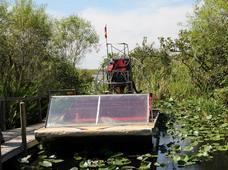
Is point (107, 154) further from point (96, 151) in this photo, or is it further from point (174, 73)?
point (174, 73)

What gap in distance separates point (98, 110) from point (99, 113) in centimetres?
11

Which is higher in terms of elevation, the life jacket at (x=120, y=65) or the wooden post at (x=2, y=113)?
the life jacket at (x=120, y=65)

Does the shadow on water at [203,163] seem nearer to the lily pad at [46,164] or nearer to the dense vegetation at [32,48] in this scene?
the lily pad at [46,164]

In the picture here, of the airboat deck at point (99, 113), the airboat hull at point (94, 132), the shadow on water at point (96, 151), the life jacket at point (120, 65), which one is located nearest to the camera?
the shadow on water at point (96, 151)

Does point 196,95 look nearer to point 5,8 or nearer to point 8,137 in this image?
point 5,8

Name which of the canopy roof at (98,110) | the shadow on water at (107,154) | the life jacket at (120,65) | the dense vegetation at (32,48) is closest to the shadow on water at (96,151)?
the shadow on water at (107,154)

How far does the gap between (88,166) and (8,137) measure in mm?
2933

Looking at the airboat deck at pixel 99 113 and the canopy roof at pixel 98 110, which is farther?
the canopy roof at pixel 98 110

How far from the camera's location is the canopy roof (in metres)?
12.4

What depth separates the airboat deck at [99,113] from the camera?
12195 millimetres

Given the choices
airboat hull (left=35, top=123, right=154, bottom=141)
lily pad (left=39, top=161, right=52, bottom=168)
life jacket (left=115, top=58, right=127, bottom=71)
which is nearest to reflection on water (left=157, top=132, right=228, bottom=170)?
airboat hull (left=35, top=123, right=154, bottom=141)

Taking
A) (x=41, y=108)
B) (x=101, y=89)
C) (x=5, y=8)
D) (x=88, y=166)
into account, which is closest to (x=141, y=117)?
(x=88, y=166)

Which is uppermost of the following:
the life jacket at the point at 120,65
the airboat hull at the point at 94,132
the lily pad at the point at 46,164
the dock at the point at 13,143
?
the life jacket at the point at 120,65

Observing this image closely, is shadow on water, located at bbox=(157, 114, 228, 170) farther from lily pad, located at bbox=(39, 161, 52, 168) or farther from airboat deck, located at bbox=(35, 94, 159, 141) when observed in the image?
lily pad, located at bbox=(39, 161, 52, 168)
